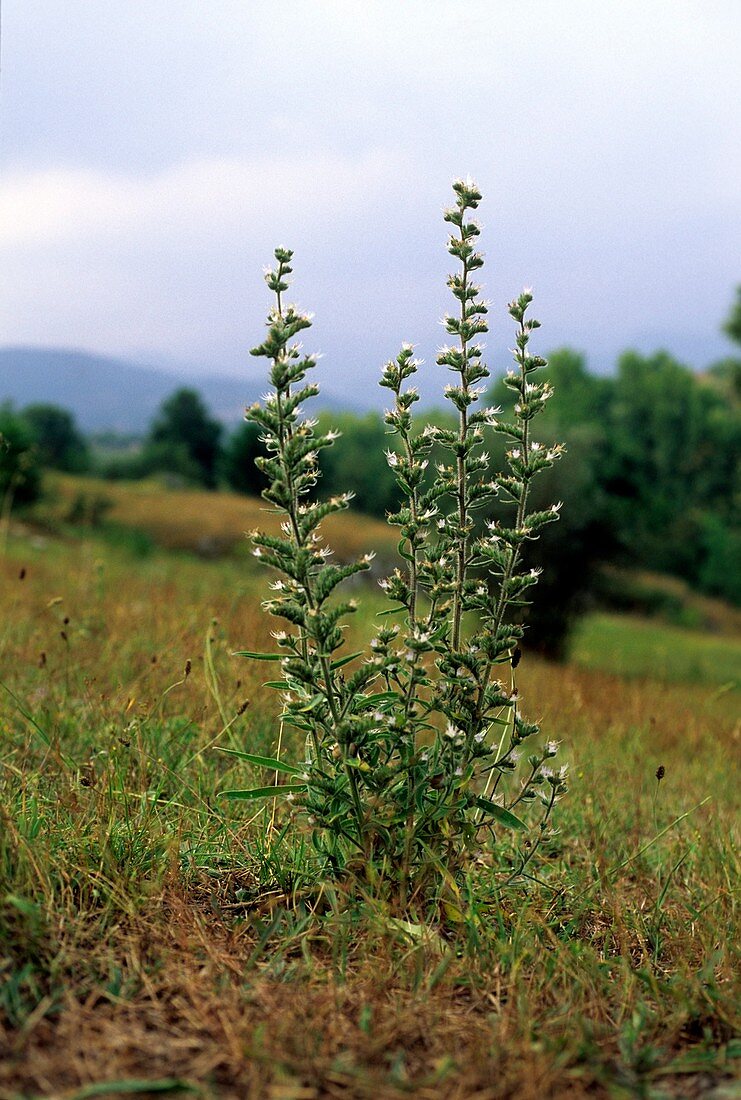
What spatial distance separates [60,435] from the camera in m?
69.2

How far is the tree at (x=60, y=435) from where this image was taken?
200 ft

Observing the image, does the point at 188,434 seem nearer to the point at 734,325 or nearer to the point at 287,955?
the point at 734,325

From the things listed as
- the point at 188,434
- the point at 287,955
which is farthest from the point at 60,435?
the point at 287,955

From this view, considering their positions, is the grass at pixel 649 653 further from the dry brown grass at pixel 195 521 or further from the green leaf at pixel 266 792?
the green leaf at pixel 266 792

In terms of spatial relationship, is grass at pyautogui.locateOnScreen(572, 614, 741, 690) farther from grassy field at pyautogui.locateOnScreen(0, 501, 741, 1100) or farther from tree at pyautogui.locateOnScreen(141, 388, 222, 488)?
tree at pyautogui.locateOnScreen(141, 388, 222, 488)

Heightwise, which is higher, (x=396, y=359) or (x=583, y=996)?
(x=396, y=359)

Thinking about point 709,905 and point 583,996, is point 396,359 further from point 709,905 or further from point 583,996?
point 709,905

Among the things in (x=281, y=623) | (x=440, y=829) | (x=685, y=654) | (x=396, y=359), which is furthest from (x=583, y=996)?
(x=685, y=654)

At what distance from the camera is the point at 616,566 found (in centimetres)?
1781

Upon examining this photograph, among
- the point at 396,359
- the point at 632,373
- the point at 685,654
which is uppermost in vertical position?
the point at 632,373

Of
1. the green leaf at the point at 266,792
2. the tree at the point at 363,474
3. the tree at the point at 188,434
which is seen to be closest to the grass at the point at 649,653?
the green leaf at the point at 266,792

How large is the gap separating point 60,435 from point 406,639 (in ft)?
232

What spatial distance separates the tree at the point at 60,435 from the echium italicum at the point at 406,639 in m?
59.5

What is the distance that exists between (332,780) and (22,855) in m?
0.95
